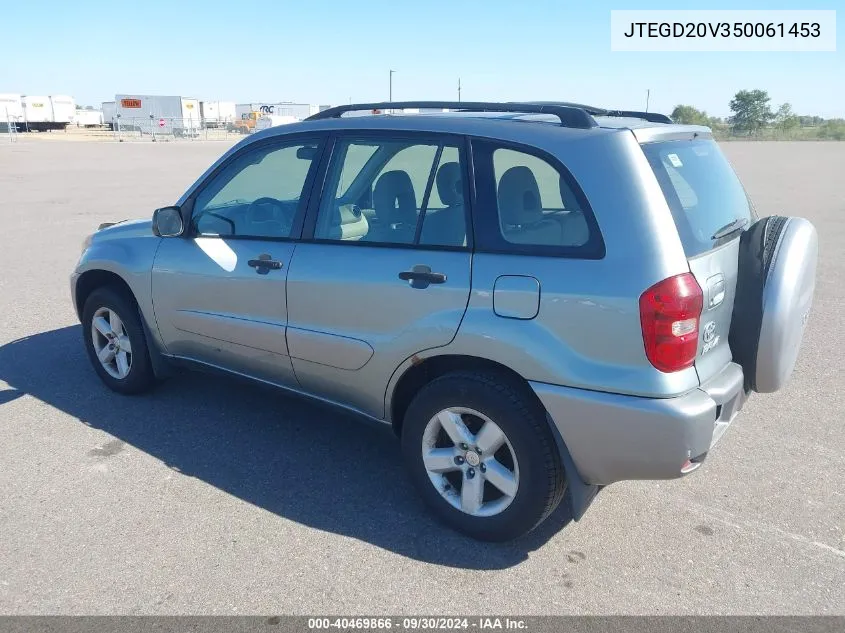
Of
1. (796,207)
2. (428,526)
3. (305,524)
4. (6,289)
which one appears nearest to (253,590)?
(305,524)

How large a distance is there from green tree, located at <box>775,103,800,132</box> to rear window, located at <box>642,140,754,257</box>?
73169mm

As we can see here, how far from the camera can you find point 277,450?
13.5 ft

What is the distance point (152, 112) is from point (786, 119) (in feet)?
202

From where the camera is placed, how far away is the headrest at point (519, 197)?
3123mm

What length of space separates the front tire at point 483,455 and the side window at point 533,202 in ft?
2.05

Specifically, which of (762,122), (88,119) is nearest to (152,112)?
(88,119)

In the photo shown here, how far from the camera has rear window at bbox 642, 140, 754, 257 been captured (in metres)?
2.94

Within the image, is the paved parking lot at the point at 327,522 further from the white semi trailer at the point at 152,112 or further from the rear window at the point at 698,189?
the white semi trailer at the point at 152,112

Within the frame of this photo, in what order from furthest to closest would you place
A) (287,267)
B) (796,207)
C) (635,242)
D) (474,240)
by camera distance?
(796,207)
(287,267)
(474,240)
(635,242)

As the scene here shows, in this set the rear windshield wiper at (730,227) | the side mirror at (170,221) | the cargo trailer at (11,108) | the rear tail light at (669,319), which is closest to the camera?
the rear tail light at (669,319)

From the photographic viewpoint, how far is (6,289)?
25.0 ft

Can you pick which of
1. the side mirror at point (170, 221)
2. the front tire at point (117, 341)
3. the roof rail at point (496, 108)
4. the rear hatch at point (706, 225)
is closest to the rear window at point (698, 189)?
the rear hatch at point (706, 225)

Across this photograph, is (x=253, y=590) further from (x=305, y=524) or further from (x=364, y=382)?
(x=364, y=382)

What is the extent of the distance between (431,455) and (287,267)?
1199 millimetres
